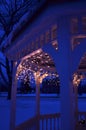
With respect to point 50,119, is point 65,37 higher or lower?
higher

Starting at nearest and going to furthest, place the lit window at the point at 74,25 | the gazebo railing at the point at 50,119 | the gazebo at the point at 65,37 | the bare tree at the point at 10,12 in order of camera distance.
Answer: the gazebo at the point at 65,37 < the lit window at the point at 74,25 < the gazebo railing at the point at 50,119 < the bare tree at the point at 10,12

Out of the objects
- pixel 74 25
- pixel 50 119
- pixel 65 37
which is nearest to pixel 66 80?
pixel 65 37

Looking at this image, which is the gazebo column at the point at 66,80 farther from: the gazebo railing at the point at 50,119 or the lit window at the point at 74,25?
the gazebo railing at the point at 50,119

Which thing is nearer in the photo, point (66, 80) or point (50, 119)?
point (66, 80)

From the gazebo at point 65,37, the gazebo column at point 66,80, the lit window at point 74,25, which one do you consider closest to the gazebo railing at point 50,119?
the gazebo at point 65,37

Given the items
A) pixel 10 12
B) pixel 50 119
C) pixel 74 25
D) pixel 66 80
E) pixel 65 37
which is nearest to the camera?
pixel 66 80

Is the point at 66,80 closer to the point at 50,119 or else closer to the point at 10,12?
the point at 50,119

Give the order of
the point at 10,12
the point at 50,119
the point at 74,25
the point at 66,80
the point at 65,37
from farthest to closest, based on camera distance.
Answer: the point at 10,12, the point at 50,119, the point at 74,25, the point at 65,37, the point at 66,80

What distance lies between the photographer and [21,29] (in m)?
6.15

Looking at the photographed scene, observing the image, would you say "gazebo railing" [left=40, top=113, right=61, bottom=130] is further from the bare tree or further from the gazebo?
the bare tree

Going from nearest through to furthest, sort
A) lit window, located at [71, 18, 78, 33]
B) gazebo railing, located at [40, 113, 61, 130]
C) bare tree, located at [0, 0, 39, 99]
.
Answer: lit window, located at [71, 18, 78, 33]
gazebo railing, located at [40, 113, 61, 130]
bare tree, located at [0, 0, 39, 99]

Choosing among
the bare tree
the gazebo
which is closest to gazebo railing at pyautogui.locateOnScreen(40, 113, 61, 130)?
the gazebo

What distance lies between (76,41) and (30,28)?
1023mm

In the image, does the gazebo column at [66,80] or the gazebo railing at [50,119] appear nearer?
the gazebo column at [66,80]
